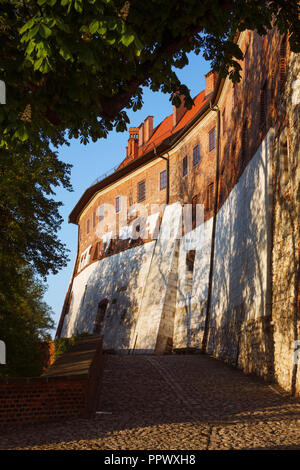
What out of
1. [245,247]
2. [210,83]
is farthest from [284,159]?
[210,83]

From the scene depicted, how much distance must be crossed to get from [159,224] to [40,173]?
1383 centimetres

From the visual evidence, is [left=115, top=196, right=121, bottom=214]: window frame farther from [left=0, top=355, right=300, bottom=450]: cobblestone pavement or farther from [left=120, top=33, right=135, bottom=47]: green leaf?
[left=120, top=33, right=135, bottom=47]: green leaf

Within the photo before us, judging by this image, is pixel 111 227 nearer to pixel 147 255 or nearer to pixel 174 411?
pixel 147 255

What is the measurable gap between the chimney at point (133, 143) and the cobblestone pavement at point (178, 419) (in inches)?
1009

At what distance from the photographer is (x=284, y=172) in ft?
37.4

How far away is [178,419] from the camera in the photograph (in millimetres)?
7105

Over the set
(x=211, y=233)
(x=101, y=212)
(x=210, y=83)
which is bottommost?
(x=211, y=233)

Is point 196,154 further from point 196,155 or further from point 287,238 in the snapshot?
point 287,238

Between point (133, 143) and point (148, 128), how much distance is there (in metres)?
1.81

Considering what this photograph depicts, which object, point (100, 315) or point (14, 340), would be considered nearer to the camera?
point (14, 340)

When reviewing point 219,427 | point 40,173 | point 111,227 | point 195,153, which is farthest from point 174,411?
point 111,227

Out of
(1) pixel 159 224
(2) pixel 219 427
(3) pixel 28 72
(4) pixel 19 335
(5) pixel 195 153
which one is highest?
(5) pixel 195 153

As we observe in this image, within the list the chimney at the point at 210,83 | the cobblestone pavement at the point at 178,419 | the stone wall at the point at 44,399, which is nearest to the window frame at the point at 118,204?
the chimney at the point at 210,83

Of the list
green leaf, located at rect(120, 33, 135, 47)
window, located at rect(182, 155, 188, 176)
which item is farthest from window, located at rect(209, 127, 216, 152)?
green leaf, located at rect(120, 33, 135, 47)
